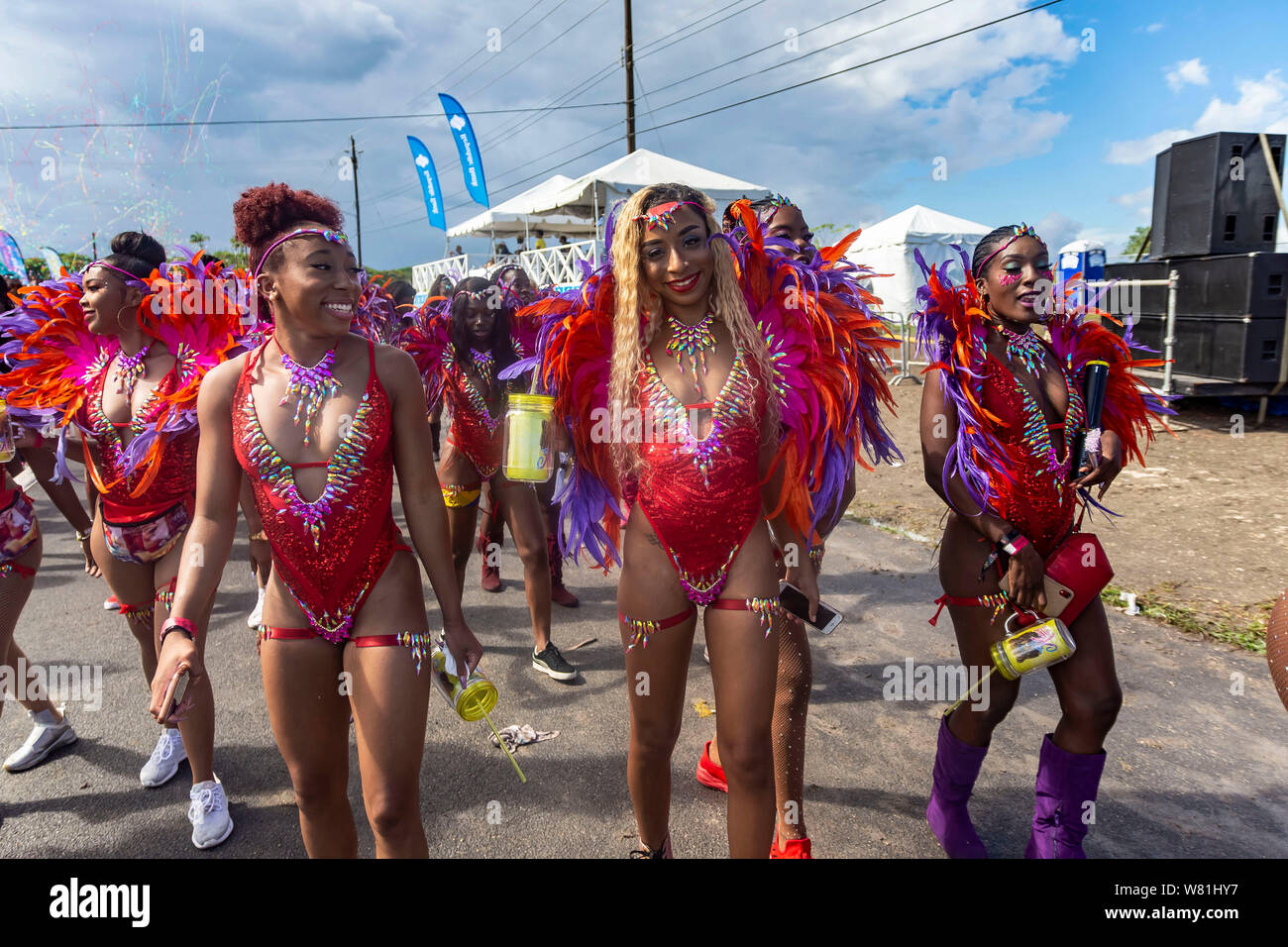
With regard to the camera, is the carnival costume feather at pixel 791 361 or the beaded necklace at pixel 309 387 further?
the carnival costume feather at pixel 791 361

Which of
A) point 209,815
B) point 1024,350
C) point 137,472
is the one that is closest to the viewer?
point 1024,350

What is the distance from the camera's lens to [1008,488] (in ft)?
8.17

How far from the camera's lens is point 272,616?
2.04 metres

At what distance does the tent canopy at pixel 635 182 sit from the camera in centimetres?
1391

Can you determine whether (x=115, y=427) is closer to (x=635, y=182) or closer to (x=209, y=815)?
(x=209, y=815)

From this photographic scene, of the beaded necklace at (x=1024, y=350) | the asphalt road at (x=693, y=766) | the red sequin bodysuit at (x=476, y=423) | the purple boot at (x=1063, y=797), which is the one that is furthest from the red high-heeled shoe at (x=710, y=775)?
the red sequin bodysuit at (x=476, y=423)

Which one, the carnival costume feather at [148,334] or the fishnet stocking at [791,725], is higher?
the carnival costume feather at [148,334]

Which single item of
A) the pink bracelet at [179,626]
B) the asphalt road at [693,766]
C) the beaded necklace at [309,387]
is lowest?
the asphalt road at [693,766]

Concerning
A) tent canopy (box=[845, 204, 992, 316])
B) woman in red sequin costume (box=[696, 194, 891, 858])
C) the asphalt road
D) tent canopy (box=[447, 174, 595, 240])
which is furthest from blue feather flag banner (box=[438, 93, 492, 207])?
woman in red sequin costume (box=[696, 194, 891, 858])

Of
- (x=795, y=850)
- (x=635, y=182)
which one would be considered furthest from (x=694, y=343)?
(x=635, y=182)

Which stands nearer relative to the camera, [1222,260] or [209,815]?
[209,815]

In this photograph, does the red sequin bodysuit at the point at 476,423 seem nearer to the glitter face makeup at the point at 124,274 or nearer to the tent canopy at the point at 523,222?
the glitter face makeup at the point at 124,274

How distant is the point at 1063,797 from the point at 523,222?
63.2 feet

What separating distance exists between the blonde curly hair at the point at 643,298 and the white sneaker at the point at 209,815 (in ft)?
7.30
